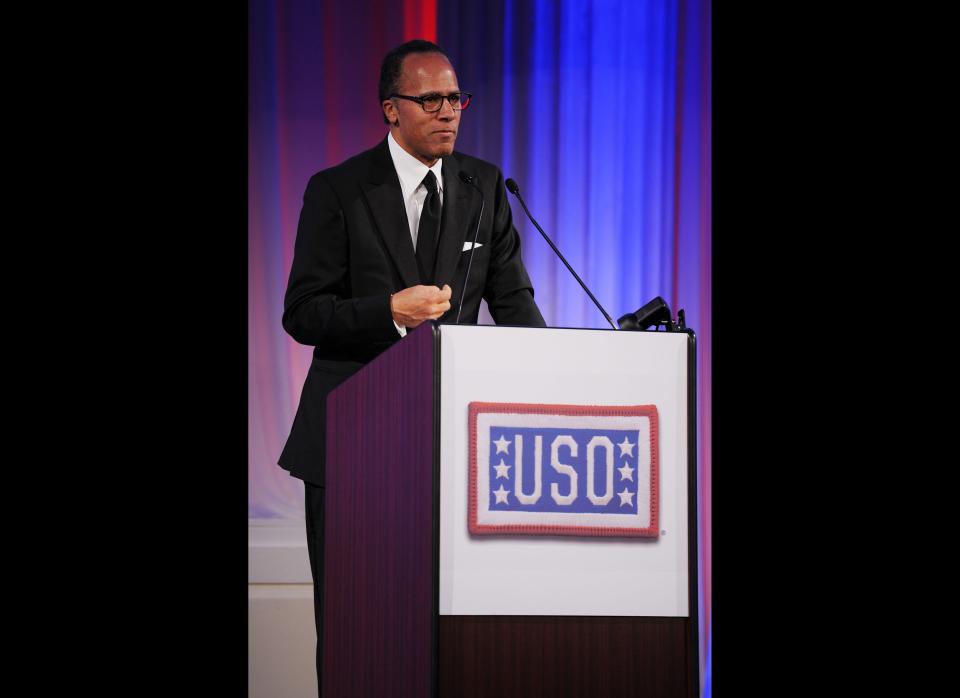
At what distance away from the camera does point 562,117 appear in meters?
3.46

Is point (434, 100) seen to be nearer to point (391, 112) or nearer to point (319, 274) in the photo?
point (391, 112)

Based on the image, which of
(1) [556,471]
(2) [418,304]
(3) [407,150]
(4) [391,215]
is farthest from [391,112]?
(1) [556,471]

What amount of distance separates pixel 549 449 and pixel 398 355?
0.25m

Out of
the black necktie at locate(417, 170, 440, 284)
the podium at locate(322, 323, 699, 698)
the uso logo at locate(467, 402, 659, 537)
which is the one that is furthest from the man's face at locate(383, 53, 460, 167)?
the uso logo at locate(467, 402, 659, 537)

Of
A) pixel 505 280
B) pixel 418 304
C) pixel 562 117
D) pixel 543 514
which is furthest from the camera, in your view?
pixel 562 117

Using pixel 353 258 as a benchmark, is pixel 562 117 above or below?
above

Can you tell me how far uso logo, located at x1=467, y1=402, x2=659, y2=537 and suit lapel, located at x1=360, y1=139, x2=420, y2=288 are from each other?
825mm

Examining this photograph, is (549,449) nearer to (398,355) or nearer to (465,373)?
(465,373)

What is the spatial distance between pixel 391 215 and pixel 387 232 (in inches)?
1.6

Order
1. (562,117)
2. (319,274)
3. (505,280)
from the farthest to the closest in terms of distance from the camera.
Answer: (562,117), (505,280), (319,274)

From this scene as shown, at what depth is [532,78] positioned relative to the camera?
136 inches

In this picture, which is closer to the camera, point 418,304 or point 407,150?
point 418,304

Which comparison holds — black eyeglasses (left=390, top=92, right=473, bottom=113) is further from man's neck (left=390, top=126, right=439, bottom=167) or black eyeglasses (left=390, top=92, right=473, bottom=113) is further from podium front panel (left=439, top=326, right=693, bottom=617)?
podium front panel (left=439, top=326, right=693, bottom=617)

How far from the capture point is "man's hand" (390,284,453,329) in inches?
72.8
